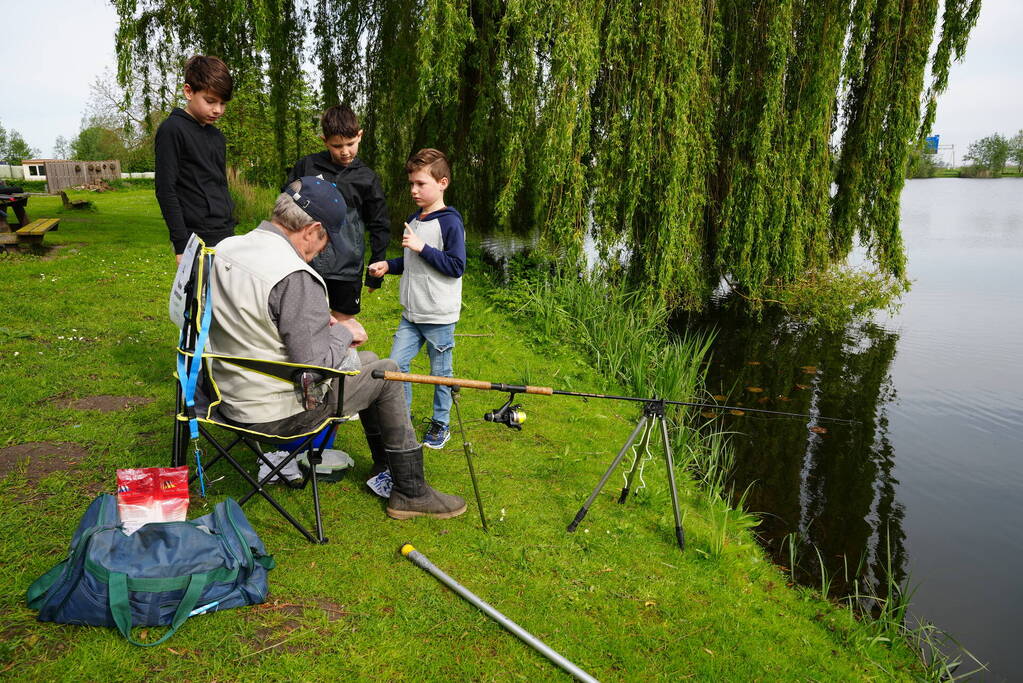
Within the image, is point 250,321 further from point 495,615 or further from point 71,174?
point 71,174

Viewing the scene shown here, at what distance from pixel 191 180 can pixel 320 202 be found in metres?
1.55

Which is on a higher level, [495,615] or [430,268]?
[430,268]

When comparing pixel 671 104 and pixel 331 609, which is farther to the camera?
pixel 671 104

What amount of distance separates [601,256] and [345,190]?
4678 mm

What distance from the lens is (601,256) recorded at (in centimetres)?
840

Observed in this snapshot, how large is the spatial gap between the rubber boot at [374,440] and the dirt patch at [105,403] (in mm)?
1917

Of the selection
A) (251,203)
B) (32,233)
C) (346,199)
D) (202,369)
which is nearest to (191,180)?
(346,199)

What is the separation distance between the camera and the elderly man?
8.77 ft

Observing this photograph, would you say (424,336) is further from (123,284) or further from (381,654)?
(123,284)

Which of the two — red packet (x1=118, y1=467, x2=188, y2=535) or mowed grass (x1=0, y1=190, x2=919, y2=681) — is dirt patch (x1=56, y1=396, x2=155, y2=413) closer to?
mowed grass (x1=0, y1=190, x2=919, y2=681)

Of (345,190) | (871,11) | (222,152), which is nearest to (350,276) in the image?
(345,190)

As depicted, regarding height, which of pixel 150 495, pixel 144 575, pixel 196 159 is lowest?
pixel 144 575

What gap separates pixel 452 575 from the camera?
10.2 ft

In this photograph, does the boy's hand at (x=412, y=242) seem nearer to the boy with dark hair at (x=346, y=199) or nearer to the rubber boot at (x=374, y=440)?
the boy with dark hair at (x=346, y=199)
